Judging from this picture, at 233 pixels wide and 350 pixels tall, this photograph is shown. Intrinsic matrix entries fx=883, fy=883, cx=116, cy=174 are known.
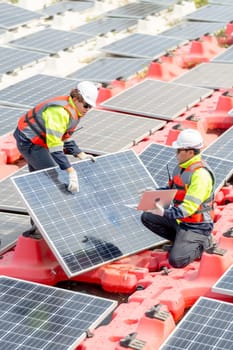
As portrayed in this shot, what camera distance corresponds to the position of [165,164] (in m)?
14.0

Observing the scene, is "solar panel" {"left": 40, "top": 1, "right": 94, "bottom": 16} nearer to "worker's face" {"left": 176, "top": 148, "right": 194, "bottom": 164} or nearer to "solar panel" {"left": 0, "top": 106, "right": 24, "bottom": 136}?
"solar panel" {"left": 0, "top": 106, "right": 24, "bottom": 136}

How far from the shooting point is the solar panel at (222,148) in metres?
14.8

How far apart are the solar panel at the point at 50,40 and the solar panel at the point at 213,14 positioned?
13.4ft

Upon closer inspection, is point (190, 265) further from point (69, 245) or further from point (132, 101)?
point (132, 101)

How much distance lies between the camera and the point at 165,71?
20.5 m

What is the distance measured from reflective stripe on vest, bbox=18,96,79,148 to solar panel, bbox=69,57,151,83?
776cm

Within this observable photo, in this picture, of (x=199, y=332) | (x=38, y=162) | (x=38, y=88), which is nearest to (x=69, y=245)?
(x=38, y=162)

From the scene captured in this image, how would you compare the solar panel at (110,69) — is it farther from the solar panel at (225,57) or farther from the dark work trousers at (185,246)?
the dark work trousers at (185,246)

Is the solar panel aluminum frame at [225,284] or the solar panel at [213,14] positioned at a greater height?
the solar panel aluminum frame at [225,284]

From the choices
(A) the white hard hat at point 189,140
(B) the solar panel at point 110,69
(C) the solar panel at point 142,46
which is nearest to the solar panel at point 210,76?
(B) the solar panel at point 110,69

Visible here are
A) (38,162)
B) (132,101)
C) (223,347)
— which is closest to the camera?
(223,347)

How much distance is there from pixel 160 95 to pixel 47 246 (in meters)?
7.14

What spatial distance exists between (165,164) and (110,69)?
7157 millimetres

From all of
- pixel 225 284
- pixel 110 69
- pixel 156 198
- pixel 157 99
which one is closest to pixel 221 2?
pixel 110 69
